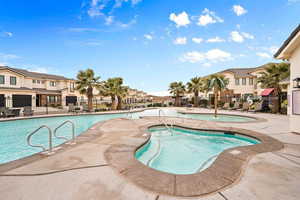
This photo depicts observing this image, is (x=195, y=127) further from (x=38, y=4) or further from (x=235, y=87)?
(x=235, y=87)

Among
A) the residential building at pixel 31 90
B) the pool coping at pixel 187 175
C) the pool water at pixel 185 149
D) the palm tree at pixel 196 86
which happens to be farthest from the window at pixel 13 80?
the palm tree at pixel 196 86

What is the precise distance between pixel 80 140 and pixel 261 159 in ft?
19.8

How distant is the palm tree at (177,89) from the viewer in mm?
31384

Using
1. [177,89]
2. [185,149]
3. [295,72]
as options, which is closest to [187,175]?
[185,149]

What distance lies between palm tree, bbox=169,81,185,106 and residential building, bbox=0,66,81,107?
20985 millimetres

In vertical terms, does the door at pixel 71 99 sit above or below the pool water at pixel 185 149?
above

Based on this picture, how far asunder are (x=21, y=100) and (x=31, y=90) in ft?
6.77

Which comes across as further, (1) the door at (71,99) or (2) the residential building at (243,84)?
(1) the door at (71,99)

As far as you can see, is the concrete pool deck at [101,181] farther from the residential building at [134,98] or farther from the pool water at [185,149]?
the residential building at [134,98]

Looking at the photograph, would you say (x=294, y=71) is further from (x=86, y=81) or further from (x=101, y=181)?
(x=86, y=81)

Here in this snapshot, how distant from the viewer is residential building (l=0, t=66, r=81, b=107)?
2083 cm

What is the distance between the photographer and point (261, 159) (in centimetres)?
373

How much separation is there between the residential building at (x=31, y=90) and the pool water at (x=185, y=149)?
72.6 feet

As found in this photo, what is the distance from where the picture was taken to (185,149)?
635 centimetres
